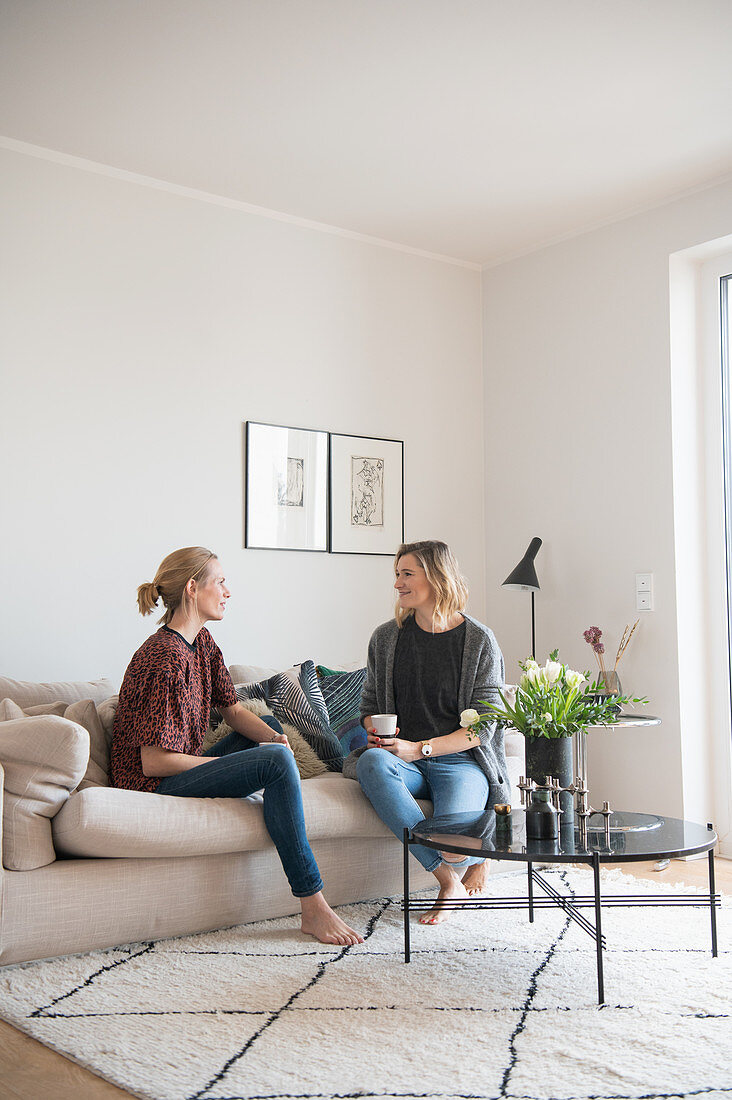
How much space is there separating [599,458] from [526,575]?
0.64 meters

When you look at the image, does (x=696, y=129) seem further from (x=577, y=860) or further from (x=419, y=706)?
(x=577, y=860)

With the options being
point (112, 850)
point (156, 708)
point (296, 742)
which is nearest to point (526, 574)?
point (296, 742)

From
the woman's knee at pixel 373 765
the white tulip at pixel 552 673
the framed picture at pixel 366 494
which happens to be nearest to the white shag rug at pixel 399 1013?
the woman's knee at pixel 373 765

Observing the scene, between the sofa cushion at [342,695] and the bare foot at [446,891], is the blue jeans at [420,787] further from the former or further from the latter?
the sofa cushion at [342,695]

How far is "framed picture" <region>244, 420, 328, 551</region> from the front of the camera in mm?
4281

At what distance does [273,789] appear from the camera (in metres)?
2.82

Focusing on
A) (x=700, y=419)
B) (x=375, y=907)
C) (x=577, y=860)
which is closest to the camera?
(x=577, y=860)

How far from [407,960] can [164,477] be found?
86.2 inches

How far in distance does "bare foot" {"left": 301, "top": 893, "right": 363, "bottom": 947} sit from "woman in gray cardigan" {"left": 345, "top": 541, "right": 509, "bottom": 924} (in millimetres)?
297

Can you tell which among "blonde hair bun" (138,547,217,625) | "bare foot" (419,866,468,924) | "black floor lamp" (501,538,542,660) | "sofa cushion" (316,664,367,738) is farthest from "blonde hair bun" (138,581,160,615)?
"black floor lamp" (501,538,542,660)

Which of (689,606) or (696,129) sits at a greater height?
(696,129)

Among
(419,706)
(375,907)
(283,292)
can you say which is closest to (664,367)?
(283,292)

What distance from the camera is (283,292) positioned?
4449 mm

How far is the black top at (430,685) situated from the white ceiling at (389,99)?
6.01ft
